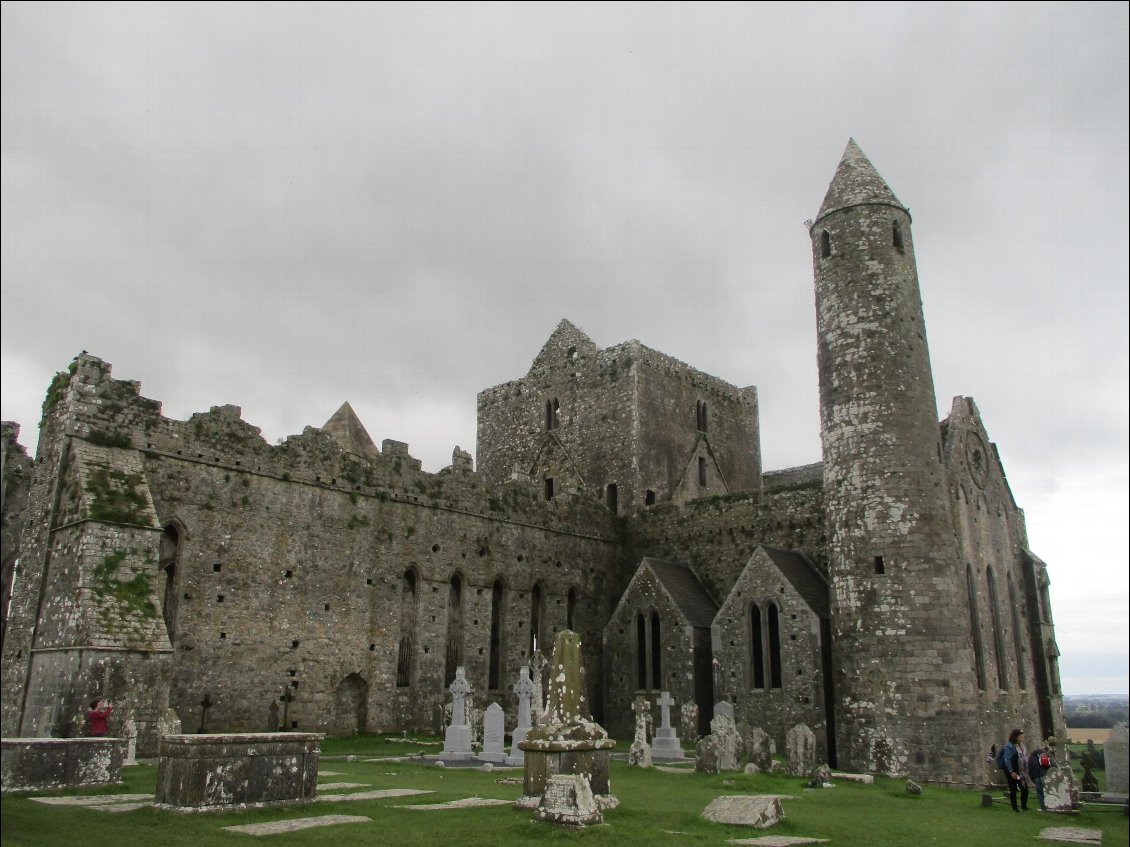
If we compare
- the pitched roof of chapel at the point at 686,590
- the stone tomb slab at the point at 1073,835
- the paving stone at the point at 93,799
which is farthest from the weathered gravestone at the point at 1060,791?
the paving stone at the point at 93,799

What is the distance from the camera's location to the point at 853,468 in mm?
23375

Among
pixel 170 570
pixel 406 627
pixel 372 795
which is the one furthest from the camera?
pixel 406 627

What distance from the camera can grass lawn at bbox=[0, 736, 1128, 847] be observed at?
9.22 m

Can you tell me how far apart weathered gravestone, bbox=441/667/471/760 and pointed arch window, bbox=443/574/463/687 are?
568 cm

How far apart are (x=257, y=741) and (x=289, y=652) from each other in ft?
40.7

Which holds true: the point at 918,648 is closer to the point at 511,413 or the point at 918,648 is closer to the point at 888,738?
the point at 888,738

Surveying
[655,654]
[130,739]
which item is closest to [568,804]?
[130,739]

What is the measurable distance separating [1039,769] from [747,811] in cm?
802

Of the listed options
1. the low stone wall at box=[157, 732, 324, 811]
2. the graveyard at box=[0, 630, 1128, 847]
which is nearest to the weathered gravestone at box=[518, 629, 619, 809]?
the graveyard at box=[0, 630, 1128, 847]

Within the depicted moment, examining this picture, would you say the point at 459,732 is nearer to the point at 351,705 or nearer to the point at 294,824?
the point at 351,705

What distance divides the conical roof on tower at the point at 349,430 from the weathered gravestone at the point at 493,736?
12923 mm

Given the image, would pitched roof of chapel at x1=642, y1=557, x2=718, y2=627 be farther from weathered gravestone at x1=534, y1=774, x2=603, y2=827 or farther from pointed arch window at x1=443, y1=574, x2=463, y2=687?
weathered gravestone at x1=534, y1=774, x2=603, y2=827

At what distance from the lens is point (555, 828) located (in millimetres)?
10086

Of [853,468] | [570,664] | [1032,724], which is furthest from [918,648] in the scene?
[570,664]
